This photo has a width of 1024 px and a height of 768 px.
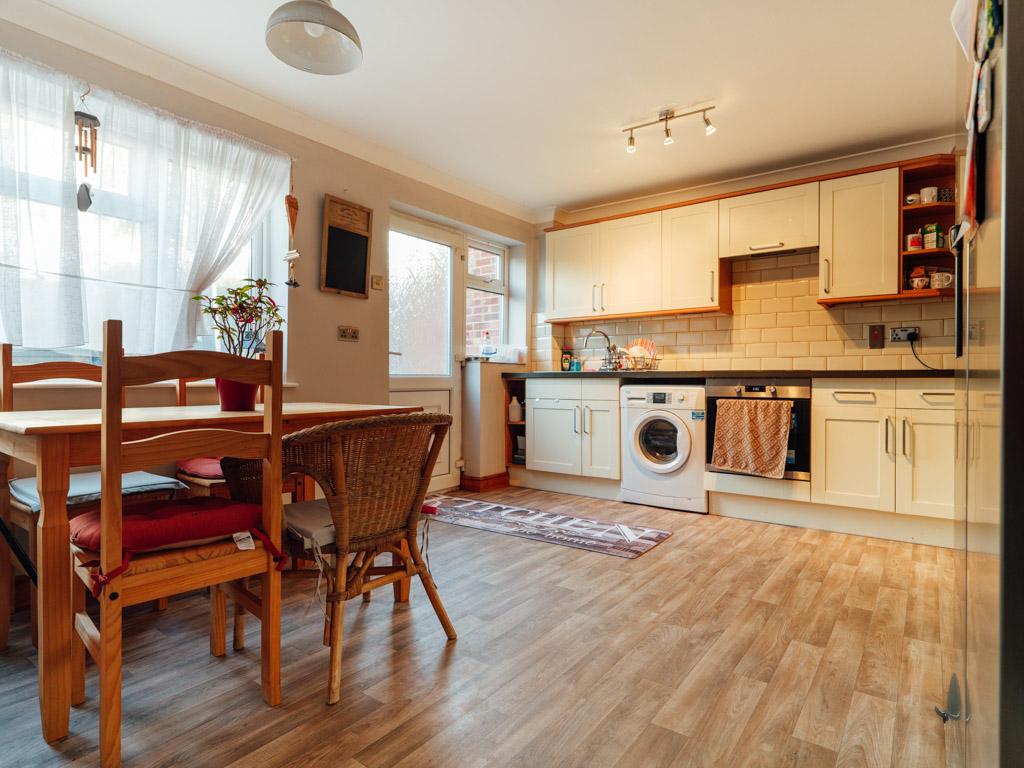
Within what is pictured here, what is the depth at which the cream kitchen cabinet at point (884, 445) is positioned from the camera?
9.96 feet

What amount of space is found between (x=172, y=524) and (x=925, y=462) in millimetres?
3477

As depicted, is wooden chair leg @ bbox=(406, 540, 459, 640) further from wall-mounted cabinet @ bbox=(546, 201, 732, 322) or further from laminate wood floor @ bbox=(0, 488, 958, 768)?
wall-mounted cabinet @ bbox=(546, 201, 732, 322)

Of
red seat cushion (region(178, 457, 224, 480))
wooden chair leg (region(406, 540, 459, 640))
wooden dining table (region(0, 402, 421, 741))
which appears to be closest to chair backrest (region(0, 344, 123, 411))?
red seat cushion (region(178, 457, 224, 480))

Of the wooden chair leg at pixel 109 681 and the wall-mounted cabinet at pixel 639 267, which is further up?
the wall-mounted cabinet at pixel 639 267

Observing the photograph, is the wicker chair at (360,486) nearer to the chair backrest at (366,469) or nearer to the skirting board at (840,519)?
the chair backrest at (366,469)

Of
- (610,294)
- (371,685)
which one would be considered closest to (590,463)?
(610,294)

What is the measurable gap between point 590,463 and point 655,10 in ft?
9.47

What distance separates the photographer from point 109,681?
1.29m

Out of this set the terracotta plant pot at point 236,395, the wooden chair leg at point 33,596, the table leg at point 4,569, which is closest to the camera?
the wooden chair leg at point 33,596

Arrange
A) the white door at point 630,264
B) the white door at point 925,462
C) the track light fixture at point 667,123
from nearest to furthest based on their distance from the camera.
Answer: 1. the white door at point 925,462
2. the track light fixture at point 667,123
3. the white door at point 630,264

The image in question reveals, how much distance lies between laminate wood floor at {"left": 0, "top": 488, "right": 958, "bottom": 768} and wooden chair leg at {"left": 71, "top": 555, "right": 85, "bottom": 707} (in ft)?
0.14

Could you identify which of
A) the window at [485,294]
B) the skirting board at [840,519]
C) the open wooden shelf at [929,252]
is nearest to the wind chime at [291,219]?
the window at [485,294]

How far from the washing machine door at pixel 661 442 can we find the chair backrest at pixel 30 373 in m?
3.13

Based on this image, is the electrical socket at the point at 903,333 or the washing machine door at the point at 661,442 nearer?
the electrical socket at the point at 903,333
